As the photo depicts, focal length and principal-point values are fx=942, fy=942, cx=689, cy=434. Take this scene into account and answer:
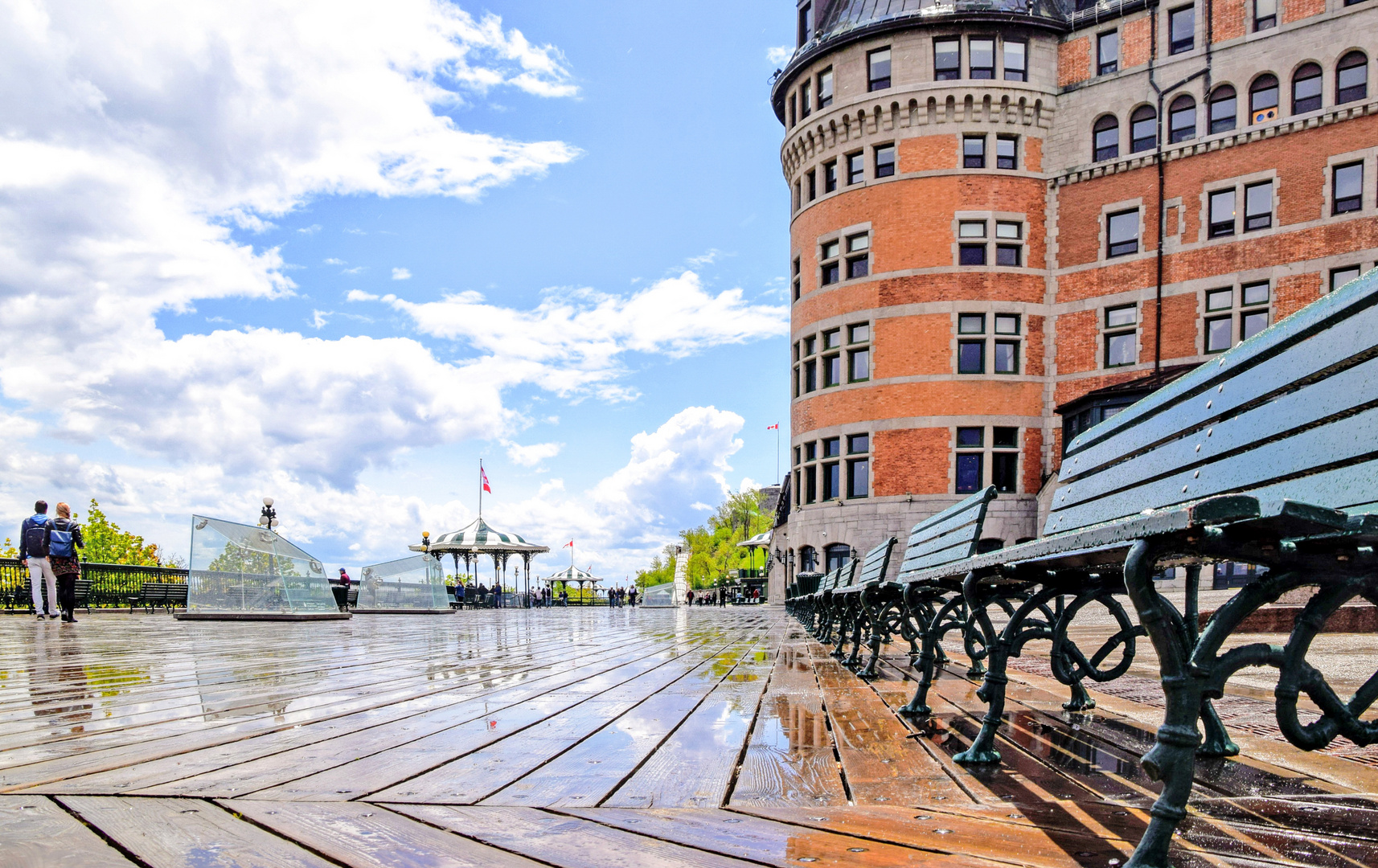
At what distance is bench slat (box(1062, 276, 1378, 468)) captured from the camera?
185 centimetres

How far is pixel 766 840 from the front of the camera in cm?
195

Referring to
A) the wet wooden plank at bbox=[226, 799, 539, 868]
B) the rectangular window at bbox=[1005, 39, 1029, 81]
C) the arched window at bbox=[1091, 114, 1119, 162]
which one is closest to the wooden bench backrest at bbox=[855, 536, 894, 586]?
the wet wooden plank at bbox=[226, 799, 539, 868]

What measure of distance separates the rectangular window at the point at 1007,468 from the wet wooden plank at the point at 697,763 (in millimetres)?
26080

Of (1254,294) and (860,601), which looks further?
(1254,294)

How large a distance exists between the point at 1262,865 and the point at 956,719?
201 centimetres

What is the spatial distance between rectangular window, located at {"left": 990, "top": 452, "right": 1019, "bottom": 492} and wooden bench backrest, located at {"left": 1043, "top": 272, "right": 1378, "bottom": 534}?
2706cm

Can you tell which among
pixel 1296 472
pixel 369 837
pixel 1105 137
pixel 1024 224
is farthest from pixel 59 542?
pixel 1105 137

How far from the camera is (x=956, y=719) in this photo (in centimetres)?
376

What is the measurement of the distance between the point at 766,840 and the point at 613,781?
691mm

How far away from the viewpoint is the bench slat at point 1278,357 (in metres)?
1.85

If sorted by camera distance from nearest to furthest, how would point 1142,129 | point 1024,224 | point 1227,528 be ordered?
point 1227,528 < point 1142,129 < point 1024,224

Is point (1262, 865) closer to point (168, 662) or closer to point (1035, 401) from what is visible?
point (168, 662)

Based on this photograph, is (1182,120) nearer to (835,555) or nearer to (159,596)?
(835,555)

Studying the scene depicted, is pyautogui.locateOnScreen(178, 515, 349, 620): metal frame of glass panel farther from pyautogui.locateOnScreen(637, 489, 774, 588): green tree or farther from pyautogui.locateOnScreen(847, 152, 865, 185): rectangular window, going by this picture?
pyautogui.locateOnScreen(637, 489, 774, 588): green tree
